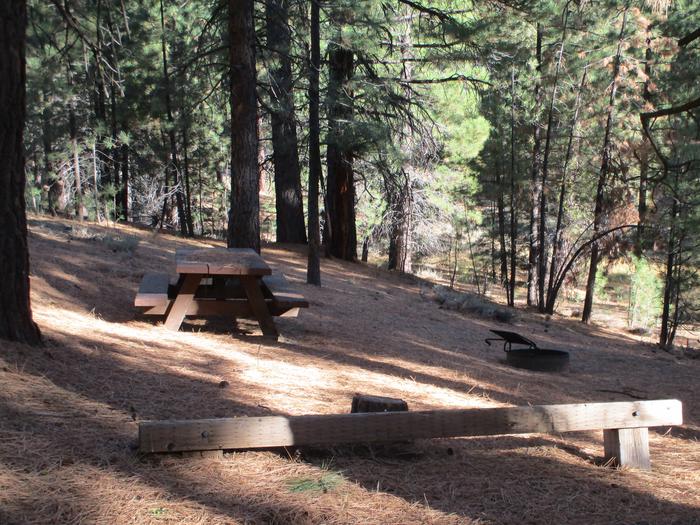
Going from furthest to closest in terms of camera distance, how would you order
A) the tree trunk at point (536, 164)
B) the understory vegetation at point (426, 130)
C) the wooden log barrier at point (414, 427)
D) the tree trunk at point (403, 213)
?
1. the tree trunk at point (536, 164)
2. the tree trunk at point (403, 213)
3. the understory vegetation at point (426, 130)
4. the wooden log barrier at point (414, 427)

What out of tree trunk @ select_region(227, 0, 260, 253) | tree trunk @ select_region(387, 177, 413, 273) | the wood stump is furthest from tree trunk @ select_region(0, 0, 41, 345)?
tree trunk @ select_region(387, 177, 413, 273)

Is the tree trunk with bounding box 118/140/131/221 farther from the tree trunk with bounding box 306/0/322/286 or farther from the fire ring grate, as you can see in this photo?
the fire ring grate

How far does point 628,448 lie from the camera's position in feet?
13.9

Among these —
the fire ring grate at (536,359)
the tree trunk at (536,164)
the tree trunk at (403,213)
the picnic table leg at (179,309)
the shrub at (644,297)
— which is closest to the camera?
the picnic table leg at (179,309)

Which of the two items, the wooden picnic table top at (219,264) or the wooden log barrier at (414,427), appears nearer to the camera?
the wooden log barrier at (414,427)

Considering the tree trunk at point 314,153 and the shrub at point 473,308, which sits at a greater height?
the tree trunk at point 314,153

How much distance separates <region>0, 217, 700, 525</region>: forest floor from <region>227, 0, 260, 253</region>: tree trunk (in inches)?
69.3

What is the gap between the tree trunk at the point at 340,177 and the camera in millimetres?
14023

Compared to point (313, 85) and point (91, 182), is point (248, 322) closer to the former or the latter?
point (313, 85)

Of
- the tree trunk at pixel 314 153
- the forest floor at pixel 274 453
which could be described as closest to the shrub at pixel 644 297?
the tree trunk at pixel 314 153

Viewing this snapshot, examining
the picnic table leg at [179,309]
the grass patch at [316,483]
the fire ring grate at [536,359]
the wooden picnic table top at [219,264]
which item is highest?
the wooden picnic table top at [219,264]

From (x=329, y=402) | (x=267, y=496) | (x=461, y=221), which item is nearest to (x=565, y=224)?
(x=461, y=221)

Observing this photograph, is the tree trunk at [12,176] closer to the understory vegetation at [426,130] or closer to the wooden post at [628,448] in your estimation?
the wooden post at [628,448]

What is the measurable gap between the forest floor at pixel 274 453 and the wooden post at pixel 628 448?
9cm
